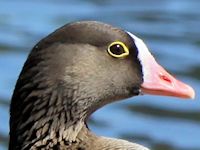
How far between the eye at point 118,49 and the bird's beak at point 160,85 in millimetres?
238

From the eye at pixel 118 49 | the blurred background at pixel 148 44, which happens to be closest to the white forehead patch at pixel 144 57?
the eye at pixel 118 49

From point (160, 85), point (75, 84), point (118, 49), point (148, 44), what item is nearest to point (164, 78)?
point (160, 85)

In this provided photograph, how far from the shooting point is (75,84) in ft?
30.8

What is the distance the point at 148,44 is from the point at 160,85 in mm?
6649

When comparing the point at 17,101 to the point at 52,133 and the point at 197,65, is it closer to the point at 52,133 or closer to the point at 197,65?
the point at 52,133

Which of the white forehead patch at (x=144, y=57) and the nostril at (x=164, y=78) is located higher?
the white forehead patch at (x=144, y=57)

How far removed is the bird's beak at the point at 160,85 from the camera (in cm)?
967

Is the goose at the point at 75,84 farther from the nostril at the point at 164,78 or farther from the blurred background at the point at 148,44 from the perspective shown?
the blurred background at the point at 148,44

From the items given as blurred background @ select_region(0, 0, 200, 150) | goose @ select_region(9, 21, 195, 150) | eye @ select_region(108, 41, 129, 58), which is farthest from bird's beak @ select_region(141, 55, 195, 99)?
blurred background @ select_region(0, 0, 200, 150)

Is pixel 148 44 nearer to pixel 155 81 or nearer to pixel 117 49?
pixel 155 81

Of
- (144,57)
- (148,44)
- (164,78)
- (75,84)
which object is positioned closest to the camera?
(75,84)

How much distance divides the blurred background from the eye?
169 inches

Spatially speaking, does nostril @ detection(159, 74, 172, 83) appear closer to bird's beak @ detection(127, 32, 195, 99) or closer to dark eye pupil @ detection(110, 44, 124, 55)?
bird's beak @ detection(127, 32, 195, 99)

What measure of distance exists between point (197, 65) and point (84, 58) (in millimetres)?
6306
